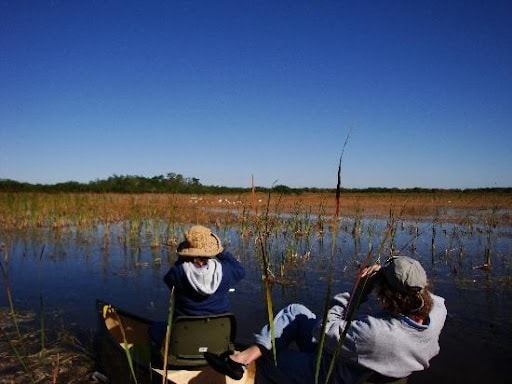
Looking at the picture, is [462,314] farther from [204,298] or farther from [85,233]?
[85,233]

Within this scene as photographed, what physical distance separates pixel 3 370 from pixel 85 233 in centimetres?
1022

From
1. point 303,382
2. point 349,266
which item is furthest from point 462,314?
point 303,382

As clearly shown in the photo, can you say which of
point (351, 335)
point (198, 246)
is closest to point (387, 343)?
point (351, 335)

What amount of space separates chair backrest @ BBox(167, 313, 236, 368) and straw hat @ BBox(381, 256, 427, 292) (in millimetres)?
1515

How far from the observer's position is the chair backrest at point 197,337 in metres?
3.47

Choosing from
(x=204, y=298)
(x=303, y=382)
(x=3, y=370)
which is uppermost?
(x=204, y=298)

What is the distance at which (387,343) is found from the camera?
2508 millimetres

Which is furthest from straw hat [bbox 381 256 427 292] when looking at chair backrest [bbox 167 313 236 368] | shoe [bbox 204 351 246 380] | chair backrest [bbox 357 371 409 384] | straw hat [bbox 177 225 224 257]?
straw hat [bbox 177 225 224 257]

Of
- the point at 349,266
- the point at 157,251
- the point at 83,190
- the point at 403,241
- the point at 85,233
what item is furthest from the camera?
the point at 83,190

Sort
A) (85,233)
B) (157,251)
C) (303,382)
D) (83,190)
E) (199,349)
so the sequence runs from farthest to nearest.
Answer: (83,190) → (85,233) → (157,251) → (199,349) → (303,382)

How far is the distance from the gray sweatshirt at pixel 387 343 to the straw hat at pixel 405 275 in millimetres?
210

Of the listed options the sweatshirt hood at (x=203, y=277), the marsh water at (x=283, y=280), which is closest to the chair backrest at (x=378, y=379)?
the marsh water at (x=283, y=280)

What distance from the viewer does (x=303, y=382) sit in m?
3.01

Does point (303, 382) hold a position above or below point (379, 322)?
below
